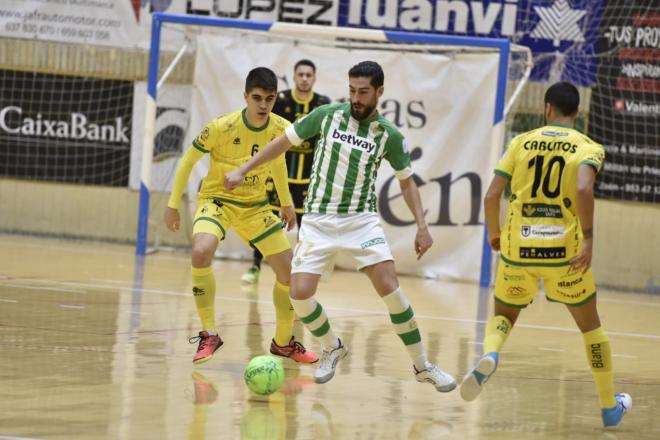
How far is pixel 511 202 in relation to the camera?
6.61 metres

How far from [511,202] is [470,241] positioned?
30.9 ft

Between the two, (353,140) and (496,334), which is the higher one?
(353,140)

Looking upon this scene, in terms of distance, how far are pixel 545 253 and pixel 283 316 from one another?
97.2 inches

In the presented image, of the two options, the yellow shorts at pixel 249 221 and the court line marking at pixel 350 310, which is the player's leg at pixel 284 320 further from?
the court line marking at pixel 350 310

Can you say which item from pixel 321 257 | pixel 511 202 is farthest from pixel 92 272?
pixel 511 202

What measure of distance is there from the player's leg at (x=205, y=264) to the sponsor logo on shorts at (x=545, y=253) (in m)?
2.43

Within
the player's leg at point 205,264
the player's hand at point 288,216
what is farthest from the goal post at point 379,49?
the player's leg at point 205,264

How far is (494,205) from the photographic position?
256 inches

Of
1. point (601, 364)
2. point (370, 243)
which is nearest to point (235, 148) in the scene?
point (370, 243)

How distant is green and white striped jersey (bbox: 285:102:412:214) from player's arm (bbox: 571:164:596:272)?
134cm

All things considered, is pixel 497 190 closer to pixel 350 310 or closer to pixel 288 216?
pixel 288 216

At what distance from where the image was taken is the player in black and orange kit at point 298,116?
13.4 meters

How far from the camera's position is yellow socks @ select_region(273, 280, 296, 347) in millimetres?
8266

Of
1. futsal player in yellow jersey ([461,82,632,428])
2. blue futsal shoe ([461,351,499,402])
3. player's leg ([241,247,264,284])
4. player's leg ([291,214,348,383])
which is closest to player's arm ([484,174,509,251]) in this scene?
futsal player in yellow jersey ([461,82,632,428])
